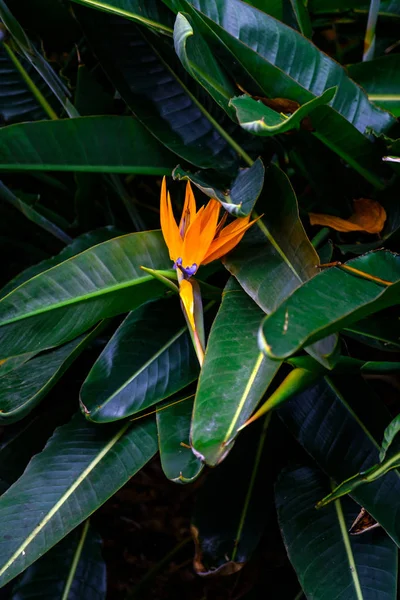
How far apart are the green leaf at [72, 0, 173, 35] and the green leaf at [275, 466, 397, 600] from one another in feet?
2.25

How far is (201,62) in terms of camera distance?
75 centimetres

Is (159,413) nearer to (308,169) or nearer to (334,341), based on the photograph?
(334,341)

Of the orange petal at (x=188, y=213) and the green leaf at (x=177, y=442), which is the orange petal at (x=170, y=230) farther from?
the green leaf at (x=177, y=442)

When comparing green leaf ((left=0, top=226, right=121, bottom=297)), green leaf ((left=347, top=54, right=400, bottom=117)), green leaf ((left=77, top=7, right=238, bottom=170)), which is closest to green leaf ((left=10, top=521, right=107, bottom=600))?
green leaf ((left=0, top=226, right=121, bottom=297))

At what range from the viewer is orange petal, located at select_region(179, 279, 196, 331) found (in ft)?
2.24

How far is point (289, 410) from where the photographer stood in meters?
0.82

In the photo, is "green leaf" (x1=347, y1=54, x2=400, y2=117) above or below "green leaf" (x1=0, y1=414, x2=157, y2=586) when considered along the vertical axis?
above

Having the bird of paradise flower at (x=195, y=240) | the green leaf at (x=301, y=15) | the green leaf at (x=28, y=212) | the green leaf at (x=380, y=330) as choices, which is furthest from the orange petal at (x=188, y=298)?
the green leaf at (x=301, y=15)

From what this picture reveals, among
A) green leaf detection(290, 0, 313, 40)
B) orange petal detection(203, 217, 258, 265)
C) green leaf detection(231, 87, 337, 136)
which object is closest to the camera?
green leaf detection(231, 87, 337, 136)

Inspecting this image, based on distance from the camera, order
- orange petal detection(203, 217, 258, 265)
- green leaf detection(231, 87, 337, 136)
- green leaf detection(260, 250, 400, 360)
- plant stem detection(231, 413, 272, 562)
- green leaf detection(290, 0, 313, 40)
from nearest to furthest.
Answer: green leaf detection(260, 250, 400, 360) < green leaf detection(231, 87, 337, 136) < orange petal detection(203, 217, 258, 265) < plant stem detection(231, 413, 272, 562) < green leaf detection(290, 0, 313, 40)

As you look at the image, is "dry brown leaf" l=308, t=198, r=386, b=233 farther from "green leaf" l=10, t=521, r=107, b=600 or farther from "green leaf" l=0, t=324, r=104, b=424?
"green leaf" l=10, t=521, r=107, b=600

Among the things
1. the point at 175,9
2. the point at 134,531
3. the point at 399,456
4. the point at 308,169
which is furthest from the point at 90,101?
the point at 134,531

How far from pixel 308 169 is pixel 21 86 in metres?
0.56

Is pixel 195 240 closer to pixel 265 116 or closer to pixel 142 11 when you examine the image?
pixel 265 116
